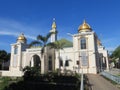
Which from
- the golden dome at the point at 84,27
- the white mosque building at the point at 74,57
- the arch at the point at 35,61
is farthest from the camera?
the arch at the point at 35,61

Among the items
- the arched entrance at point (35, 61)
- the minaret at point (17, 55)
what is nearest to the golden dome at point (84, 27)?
the arched entrance at point (35, 61)

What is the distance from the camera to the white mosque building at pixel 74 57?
45.1 metres

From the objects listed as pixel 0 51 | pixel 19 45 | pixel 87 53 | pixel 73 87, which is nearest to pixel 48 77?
pixel 73 87

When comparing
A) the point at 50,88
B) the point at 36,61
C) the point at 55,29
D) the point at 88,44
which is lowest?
the point at 50,88

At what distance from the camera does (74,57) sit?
158ft

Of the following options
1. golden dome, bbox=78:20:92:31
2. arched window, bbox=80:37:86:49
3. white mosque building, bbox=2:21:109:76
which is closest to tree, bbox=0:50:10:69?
white mosque building, bbox=2:21:109:76

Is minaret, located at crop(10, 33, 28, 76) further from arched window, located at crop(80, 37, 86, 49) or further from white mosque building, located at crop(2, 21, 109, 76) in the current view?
arched window, located at crop(80, 37, 86, 49)

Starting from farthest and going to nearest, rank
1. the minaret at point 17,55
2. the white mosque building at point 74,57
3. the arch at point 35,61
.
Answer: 1. the minaret at point 17,55
2. the arch at point 35,61
3. the white mosque building at point 74,57

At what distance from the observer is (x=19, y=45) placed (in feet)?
195

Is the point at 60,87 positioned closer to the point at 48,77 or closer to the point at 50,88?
the point at 50,88

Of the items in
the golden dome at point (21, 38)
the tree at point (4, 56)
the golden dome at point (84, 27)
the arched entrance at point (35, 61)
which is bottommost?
the arched entrance at point (35, 61)

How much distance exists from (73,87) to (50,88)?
12.2 feet

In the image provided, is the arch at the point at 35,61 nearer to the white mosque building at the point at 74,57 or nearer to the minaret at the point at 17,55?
the white mosque building at the point at 74,57

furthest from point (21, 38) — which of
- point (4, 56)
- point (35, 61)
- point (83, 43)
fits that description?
point (83, 43)
